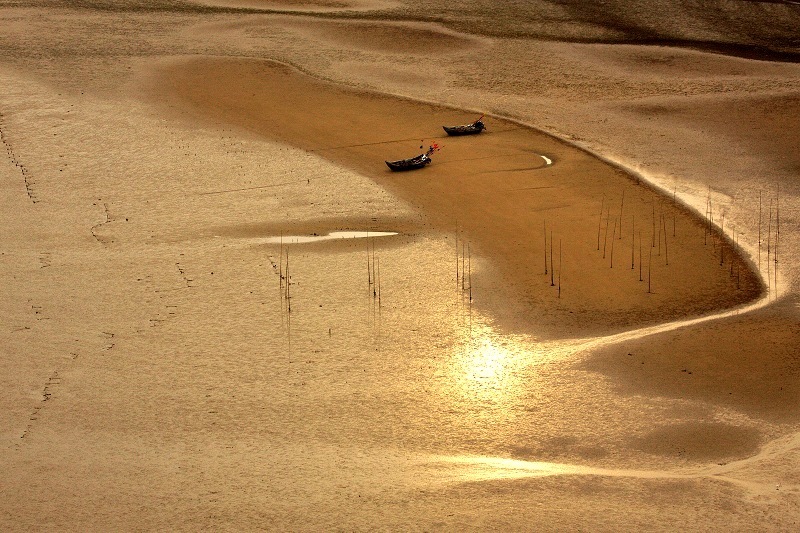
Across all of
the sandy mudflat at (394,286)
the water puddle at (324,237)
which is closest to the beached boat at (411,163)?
the sandy mudflat at (394,286)

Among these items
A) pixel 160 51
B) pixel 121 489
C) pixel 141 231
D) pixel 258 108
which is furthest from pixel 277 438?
pixel 160 51

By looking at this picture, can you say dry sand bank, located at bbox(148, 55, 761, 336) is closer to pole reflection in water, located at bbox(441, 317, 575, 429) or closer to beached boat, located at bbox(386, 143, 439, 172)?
beached boat, located at bbox(386, 143, 439, 172)

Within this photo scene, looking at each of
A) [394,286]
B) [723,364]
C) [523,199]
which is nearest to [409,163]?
[523,199]

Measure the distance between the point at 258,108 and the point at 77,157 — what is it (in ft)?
17.6

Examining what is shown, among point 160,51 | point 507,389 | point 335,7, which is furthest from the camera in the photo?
point 335,7

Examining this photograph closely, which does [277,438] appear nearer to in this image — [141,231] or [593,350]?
[593,350]

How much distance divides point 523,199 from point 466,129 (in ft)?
14.1

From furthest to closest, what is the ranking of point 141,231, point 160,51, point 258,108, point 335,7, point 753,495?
point 335,7
point 160,51
point 258,108
point 141,231
point 753,495

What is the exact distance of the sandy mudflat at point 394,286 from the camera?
11.8 meters

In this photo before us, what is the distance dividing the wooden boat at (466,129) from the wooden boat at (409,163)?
231cm

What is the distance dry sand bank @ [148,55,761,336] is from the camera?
16859 mm

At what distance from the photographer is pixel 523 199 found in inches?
832

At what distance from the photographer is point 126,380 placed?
1405 centimetres

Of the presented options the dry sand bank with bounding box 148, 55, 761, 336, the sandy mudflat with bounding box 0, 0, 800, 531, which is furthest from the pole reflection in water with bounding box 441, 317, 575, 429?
the dry sand bank with bounding box 148, 55, 761, 336
